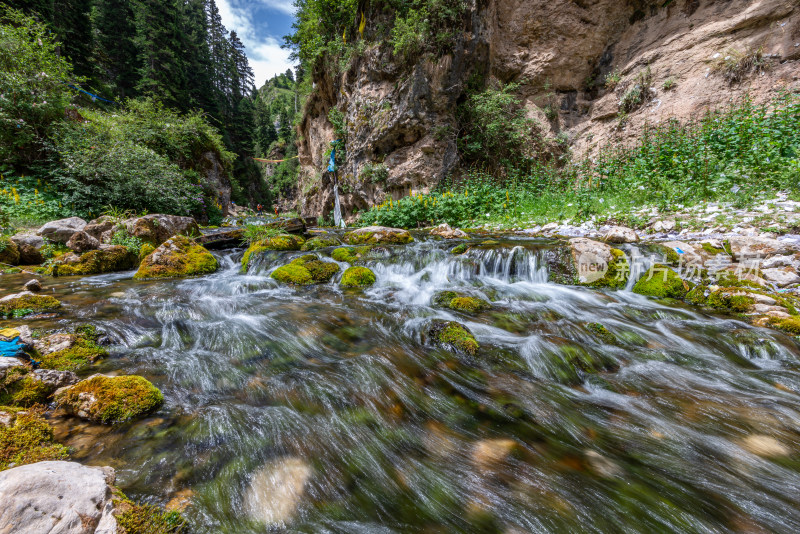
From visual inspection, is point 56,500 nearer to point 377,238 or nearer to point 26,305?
point 26,305

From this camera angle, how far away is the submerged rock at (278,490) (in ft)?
4.79

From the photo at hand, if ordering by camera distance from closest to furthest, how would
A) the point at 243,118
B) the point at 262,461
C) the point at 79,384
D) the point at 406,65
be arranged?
the point at 262,461 < the point at 79,384 < the point at 406,65 < the point at 243,118

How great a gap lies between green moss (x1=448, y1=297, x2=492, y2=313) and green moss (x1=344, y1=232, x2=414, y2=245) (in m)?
3.68

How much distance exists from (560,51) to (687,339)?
1526cm

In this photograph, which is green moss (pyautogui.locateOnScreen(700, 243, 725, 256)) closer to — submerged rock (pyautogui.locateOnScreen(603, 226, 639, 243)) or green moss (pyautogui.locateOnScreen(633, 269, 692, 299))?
green moss (pyautogui.locateOnScreen(633, 269, 692, 299))

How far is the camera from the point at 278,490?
62.8 inches

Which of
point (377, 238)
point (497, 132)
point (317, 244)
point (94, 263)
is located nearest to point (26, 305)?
point (94, 263)

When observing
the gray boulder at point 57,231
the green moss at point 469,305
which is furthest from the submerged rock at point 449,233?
the gray boulder at point 57,231

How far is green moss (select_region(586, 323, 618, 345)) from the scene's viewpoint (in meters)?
3.55

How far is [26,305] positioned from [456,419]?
5215mm

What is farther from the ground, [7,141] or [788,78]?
[788,78]

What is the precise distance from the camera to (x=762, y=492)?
5.80ft

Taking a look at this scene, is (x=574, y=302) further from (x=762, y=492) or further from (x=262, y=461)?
(x=262, y=461)

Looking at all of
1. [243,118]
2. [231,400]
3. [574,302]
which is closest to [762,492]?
[574,302]
